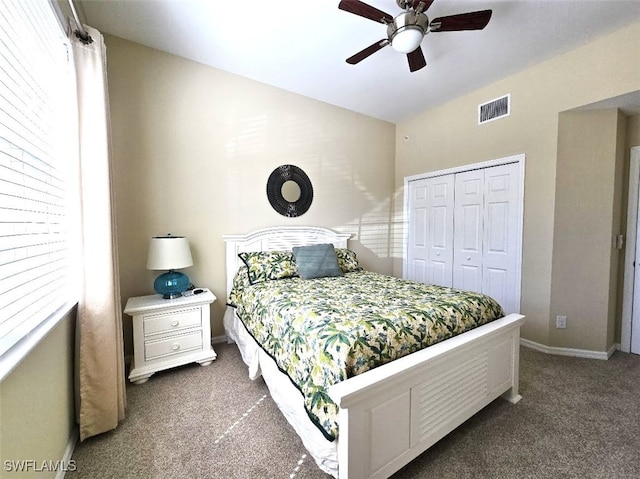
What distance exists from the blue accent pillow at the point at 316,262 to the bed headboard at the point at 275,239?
36 cm

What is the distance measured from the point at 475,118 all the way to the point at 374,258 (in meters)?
2.15

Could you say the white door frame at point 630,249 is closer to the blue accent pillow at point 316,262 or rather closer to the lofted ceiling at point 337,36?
the lofted ceiling at point 337,36

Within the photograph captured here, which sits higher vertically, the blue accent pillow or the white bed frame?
the blue accent pillow

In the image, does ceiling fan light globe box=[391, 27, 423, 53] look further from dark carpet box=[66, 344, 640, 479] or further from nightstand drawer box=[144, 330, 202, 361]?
nightstand drawer box=[144, 330, 202, 361]

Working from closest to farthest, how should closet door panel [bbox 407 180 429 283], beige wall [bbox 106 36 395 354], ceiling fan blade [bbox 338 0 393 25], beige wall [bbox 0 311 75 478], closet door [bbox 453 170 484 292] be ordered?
1. beige wall [bbox 0 311 75 478]
2. ceiling fan blade [bbox 338 0 393 25]
3. beige wall [bbox 106 36 395 354]
4. closet door [bbox 453 170 484 292]
5. closet door panel [bbox 407 180 429 283]

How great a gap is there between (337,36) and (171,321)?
2.73 meters

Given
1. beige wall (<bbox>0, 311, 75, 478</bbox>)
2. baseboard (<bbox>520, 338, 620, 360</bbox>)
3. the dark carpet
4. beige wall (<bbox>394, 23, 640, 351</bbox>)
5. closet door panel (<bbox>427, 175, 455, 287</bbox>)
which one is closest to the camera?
beige wall (<bbox>0, 311, 75, 478</bbox>)

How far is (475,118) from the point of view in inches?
124

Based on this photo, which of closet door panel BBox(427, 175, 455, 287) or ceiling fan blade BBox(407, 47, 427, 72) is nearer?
ceiling fan blade BBox(407, 47, 427, 72)

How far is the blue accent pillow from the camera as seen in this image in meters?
2.66

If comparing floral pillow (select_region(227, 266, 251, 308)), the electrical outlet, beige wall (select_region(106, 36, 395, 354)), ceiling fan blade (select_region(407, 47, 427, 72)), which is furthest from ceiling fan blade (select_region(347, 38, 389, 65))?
the electrical outlet

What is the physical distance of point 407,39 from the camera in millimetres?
1776

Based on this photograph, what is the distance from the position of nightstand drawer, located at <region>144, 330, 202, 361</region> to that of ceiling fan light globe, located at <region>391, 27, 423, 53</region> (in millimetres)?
2697

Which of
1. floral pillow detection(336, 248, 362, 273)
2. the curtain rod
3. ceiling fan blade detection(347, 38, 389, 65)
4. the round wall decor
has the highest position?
ceiling fan blade detection(347, 38, 389, 65)
